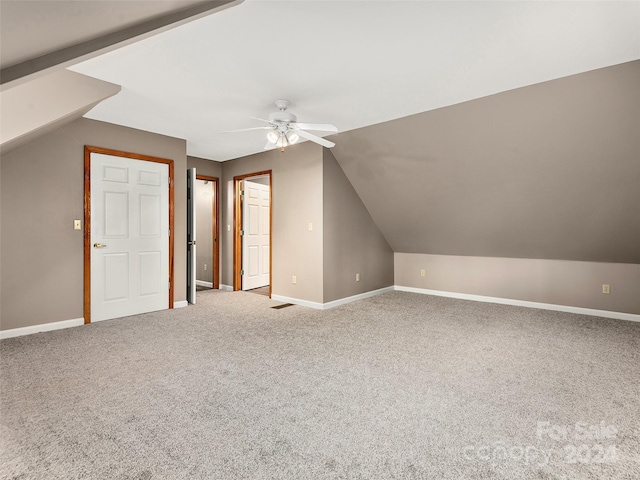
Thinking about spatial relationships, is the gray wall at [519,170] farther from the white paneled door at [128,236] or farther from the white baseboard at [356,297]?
the white paneled door at [128,236]

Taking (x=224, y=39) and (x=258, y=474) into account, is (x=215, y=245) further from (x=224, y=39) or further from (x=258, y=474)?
(x=258, y=474)

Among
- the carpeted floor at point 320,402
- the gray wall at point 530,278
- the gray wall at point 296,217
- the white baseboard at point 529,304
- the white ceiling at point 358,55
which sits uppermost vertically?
the white ceiling at point 358,55

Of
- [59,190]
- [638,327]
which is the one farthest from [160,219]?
[638,327]

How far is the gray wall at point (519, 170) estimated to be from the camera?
10.7ft

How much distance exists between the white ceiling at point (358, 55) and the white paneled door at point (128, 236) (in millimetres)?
848

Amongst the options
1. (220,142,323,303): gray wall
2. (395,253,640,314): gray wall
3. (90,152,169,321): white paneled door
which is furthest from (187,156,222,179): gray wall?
(395,253,640,314): gray wall

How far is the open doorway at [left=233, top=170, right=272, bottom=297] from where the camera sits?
20.7 ft

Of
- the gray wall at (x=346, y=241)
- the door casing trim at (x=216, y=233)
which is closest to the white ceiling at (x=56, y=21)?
the gray wall at (x=346, y=241)

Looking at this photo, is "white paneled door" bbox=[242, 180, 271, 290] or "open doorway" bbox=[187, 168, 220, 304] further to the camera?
"open doorway" bbox=[187, 168, 220, 304]

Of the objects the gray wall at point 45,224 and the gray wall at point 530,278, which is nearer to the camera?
the gray wall at point 45,224

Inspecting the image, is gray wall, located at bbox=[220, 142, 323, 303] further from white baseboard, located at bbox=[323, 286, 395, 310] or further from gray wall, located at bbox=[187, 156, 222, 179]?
gray wall, located at bbox=[187, 156, 222, 179]

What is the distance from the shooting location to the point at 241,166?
6172 mm

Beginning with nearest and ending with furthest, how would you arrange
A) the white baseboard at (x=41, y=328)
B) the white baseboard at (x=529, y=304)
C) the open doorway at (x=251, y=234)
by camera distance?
the white baseboard at (x=41, y=328) < the white baseboard at (x=529, y=304) < the open doorway at (x=251, y=234)

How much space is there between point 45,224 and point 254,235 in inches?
130
